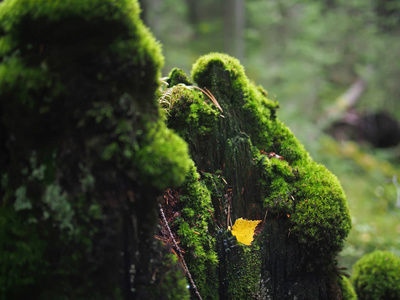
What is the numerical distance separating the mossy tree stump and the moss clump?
1171 millimetres

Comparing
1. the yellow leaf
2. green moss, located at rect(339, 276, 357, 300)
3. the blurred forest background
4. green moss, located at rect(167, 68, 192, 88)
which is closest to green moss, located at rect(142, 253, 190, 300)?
the yellow leaf

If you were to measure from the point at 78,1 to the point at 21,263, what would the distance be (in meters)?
1.24

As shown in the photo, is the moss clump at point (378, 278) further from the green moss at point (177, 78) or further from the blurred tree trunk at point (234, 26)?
the blurred tree trunk at point (234, 26)

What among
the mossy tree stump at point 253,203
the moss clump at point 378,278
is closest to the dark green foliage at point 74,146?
the mossy tree stump at point 253,203

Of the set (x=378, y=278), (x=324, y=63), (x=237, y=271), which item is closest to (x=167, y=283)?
(x=237, y=271)

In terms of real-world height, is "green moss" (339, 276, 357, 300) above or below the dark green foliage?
below

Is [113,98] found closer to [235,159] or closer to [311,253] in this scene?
[235,159]

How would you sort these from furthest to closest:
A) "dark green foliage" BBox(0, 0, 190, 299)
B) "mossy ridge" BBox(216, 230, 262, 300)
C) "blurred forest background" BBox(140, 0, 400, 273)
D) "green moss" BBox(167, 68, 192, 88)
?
"blurred forest background" BBox(140, 0, 400, 273) < "green moss" BBox(167, 68, 192, 88) < "mossy ridge" BBox(216, 230, 262, 300) < "dark green foliage" BBox(0, 0, 190, 299)

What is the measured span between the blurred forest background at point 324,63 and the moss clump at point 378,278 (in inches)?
194

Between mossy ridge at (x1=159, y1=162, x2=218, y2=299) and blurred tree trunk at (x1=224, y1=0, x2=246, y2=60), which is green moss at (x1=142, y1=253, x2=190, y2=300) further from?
blurred tree trunk at (x1=224, y1=0, x2=246, y2=60)

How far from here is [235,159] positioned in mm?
2438

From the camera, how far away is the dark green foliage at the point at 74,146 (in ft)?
4.52

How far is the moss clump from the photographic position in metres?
3.23

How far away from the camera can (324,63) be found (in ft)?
40.8
